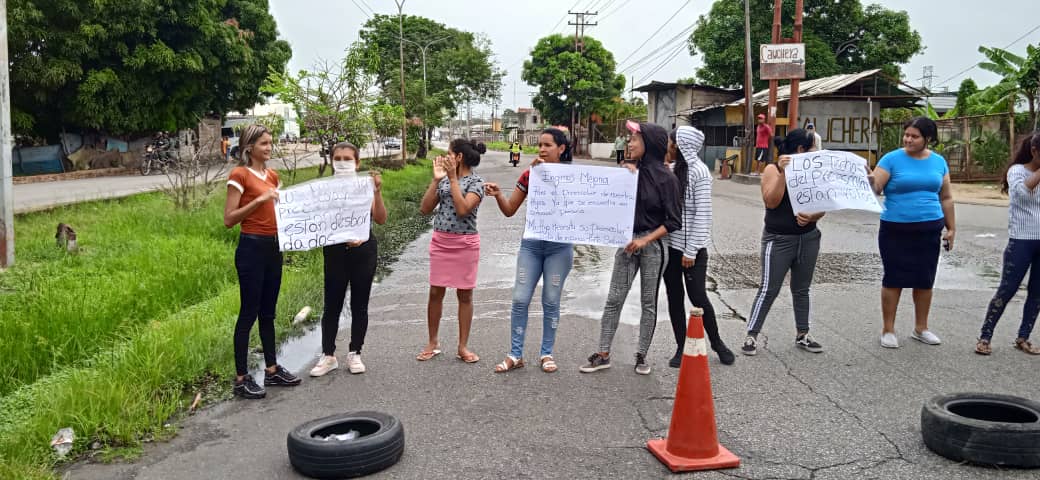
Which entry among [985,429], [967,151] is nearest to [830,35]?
[967,151]

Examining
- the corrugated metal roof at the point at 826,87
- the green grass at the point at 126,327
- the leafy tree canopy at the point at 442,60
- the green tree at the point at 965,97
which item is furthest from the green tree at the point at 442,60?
the green grass at the point at 126,327

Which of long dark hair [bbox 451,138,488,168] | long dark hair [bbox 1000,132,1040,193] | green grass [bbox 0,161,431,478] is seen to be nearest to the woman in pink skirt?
long dark hair [bbox 451,138,488,168]

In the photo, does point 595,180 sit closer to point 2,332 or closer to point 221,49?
point 2,332

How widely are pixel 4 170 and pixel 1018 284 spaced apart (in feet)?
34.7

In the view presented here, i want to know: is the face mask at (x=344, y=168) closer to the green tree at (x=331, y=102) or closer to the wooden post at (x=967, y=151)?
the green tree at (x=331, y=102)

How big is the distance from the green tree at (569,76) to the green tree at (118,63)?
32186mm

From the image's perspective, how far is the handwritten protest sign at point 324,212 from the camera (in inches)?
217

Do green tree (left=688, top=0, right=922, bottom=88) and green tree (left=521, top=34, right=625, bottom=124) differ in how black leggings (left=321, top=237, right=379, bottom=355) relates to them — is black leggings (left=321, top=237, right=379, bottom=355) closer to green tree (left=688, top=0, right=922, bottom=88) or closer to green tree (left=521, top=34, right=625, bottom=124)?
green tree (left=688, top=0, right=922, bottom=88)

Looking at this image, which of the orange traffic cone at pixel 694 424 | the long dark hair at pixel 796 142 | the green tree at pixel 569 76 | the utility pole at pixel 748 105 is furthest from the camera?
the green tree at pixel 569 76

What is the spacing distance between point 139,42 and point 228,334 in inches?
996

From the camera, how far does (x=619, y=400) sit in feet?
17.2

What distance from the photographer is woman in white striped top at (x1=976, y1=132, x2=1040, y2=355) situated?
6176mm

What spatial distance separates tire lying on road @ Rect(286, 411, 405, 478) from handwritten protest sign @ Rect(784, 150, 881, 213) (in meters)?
3.45

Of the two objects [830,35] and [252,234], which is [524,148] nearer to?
[830,35]
